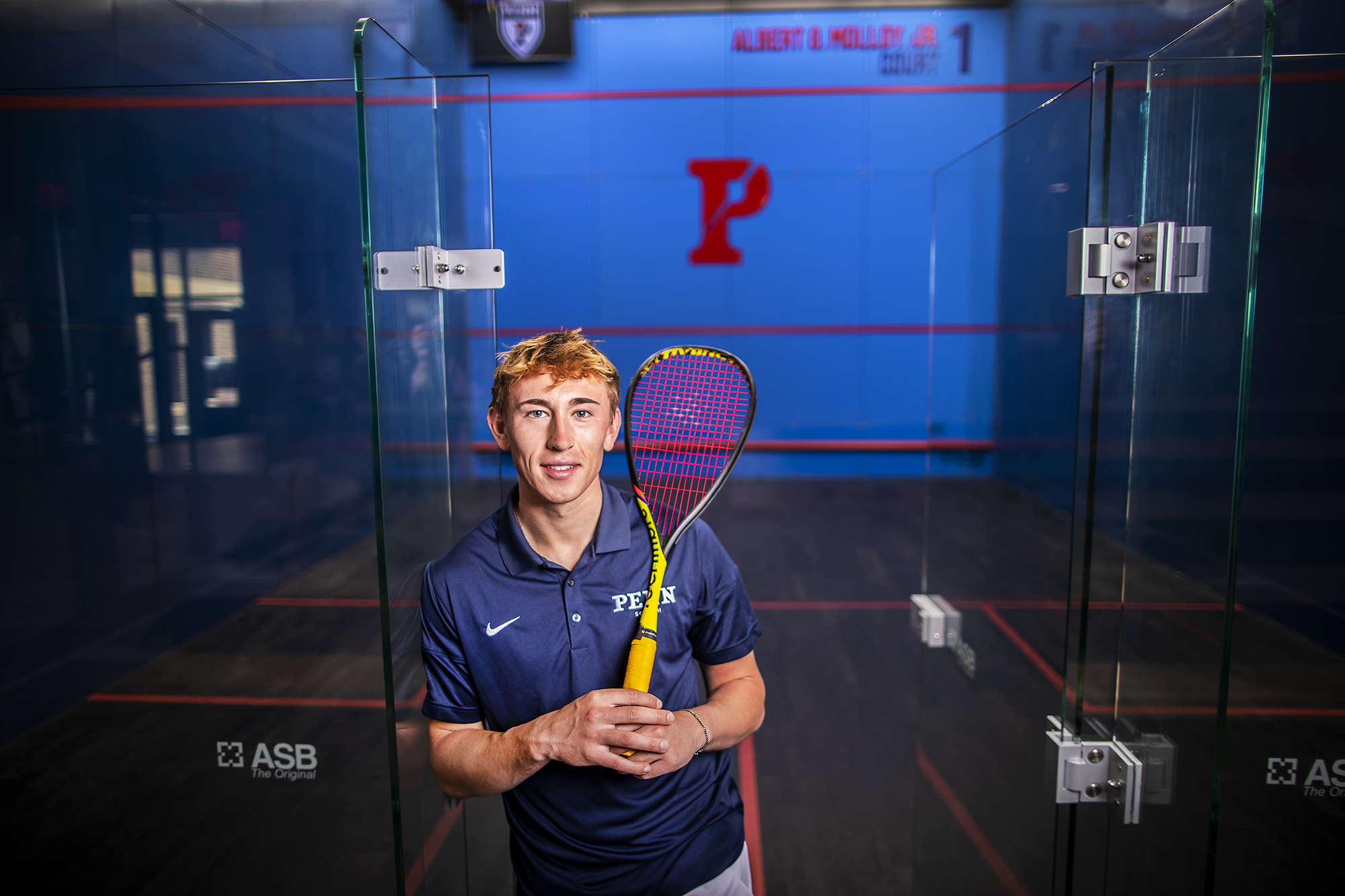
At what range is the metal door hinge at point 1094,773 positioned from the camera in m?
1.22

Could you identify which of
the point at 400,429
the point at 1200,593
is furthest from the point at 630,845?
the point at 1200,593

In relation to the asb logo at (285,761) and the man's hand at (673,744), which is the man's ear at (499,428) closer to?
the man's hand at (673,744)

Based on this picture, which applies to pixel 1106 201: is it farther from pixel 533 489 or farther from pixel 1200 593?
pixel 533 489

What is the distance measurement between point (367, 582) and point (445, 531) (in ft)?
9.49

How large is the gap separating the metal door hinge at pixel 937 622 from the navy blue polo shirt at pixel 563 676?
105 centimetres

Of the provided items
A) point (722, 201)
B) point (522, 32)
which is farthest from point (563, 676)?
point (522, 32)

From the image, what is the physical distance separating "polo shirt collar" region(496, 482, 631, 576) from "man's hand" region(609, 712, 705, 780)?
0.27 metres

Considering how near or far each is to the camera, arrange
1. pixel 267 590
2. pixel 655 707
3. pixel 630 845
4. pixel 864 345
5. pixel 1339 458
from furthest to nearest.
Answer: pixel 864 345
pixel 267 590
pixel 1339 458
pixel 630 845
pixel 655 707

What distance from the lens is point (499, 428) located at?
1216 mm

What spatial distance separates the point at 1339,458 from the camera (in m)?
2.94

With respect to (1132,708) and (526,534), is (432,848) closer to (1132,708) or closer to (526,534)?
(526,534)

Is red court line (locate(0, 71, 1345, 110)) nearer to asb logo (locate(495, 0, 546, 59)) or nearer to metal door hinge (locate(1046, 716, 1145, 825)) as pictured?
asb logo (locate(495, 0, 546, 59))

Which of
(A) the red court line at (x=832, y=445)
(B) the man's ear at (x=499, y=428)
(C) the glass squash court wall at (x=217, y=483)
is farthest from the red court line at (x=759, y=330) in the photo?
(B) the man's ear at (x=499, y=428)

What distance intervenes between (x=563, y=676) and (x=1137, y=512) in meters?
0.92
